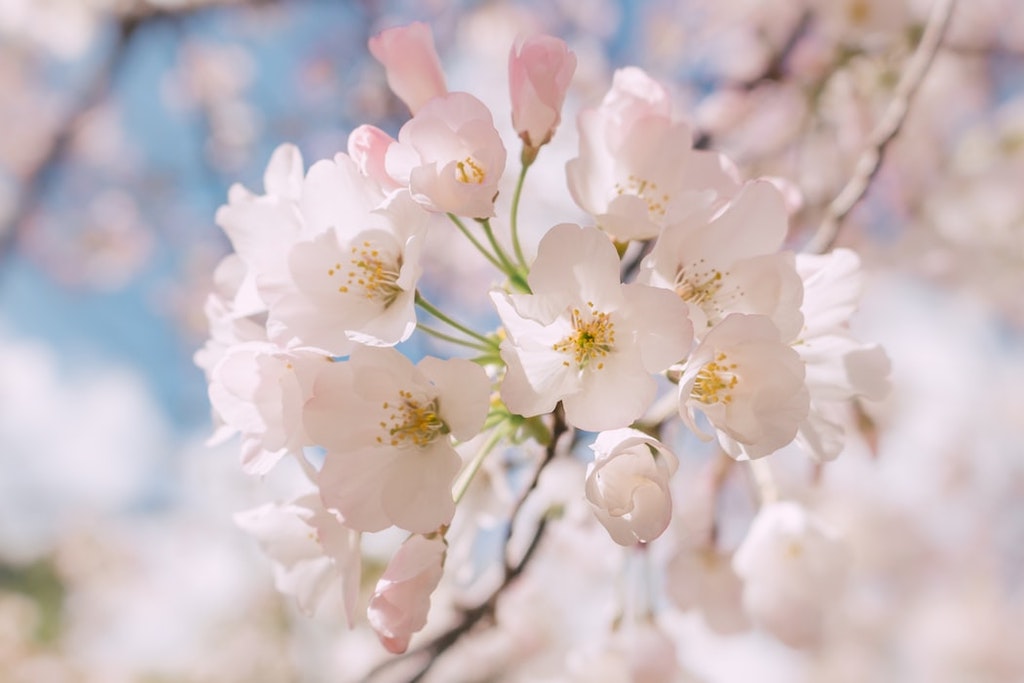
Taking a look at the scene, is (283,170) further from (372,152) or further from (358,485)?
(358,485)

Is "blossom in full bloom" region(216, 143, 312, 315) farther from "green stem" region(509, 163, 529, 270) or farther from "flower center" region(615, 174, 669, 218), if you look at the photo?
"flower center" region(615, 174, 669, 218)

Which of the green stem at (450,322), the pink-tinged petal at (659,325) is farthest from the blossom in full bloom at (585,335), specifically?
the green stem at (450,322)

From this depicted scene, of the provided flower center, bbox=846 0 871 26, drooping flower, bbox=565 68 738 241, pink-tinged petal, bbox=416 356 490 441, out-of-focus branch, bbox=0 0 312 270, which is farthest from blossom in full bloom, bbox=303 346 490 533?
out-of-focus branch, bbox=0 0 312 270

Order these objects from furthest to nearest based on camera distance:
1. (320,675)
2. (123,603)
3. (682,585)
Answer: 1. (123,603)
2. (320,675)
3. (682,585)

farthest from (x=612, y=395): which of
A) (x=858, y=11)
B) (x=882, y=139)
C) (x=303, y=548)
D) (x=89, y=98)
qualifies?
(x=89, y=98)

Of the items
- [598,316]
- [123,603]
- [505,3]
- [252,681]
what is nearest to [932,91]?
[505,3]

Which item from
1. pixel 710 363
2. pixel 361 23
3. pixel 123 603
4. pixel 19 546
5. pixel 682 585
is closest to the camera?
pixel 710 363

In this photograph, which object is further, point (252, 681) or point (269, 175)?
point (252, 681)

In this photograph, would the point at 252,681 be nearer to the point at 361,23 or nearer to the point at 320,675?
the point at 320,675
